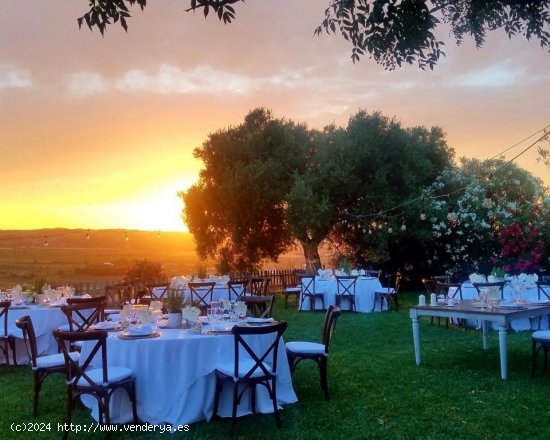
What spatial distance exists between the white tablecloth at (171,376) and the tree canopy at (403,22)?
2.93m

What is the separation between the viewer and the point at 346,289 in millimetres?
14117

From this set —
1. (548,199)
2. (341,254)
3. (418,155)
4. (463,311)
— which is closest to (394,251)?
(341,254)

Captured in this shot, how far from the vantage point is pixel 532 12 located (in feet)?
16.7

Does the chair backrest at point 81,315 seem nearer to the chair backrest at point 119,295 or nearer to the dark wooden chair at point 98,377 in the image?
the dark wooden chair at point 98,377

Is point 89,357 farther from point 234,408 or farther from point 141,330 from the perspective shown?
point 234,408

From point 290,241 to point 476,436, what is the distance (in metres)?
16.8

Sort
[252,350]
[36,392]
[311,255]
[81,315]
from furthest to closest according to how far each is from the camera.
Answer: [311,255], [81,315], [36,392], [252,350]

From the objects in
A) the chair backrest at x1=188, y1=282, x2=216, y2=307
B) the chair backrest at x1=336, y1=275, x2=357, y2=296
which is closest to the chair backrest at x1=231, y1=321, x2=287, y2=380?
the chair backrest at x1=188, y1=282, x2=216, y2=307

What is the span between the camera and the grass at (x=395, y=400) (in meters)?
4.85

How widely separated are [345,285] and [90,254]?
37.3ft

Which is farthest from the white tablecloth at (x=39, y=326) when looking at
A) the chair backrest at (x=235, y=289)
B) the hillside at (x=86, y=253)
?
the chair backrest at (x=235, y=289)

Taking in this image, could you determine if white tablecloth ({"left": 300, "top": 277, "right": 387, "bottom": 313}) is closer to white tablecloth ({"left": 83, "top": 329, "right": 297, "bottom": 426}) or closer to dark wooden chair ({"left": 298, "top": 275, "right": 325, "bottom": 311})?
dark wooden chair ({"left": 298, "top": 275, "right": 325, "bottom": 311})

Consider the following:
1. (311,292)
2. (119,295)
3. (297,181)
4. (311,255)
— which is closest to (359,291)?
(311,292)

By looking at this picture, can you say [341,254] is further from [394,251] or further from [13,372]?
[13,372]
